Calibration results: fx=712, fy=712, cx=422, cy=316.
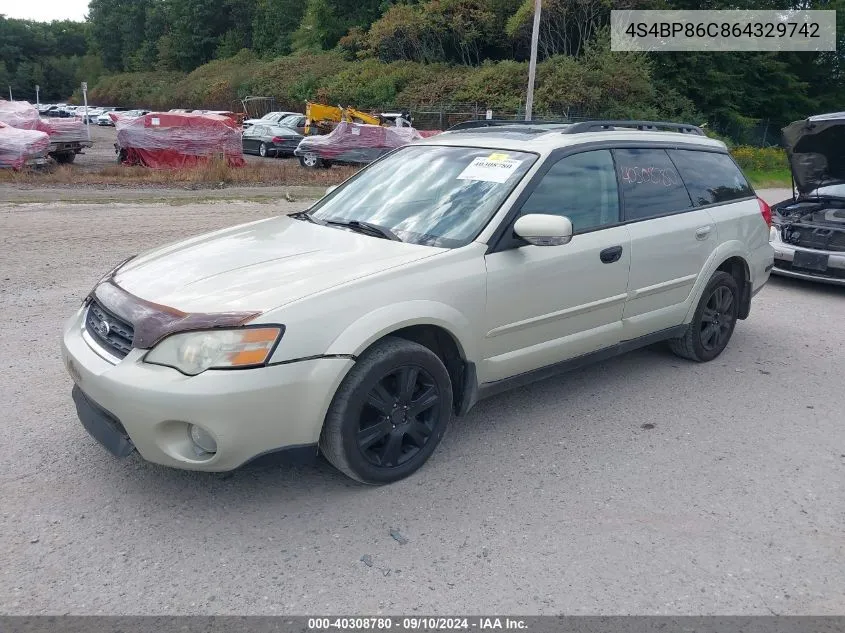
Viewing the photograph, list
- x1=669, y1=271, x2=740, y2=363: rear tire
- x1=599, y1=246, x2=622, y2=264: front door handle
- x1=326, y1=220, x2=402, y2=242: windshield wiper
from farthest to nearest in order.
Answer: x1=669, y1=271, x2=740, y2=363: rear tire → x1=599, y1=246, x2=622, y2=264: front door handle → x1=326, y1=220, x2=402, y2=242: windshield wiper

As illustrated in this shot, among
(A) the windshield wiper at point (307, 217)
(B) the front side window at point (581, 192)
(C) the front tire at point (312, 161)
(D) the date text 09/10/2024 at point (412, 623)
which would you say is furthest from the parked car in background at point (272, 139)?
(D) the date text 09/10/2024 at point (412, 623)

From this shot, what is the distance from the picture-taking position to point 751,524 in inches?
129

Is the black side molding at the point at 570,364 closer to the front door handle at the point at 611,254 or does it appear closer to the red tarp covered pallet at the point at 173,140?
the front door handle at the point at 611,254

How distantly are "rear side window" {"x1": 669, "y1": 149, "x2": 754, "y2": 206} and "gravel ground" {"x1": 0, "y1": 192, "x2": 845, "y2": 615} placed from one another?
56.4 inches

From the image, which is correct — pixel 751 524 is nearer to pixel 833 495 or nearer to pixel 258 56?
pixel 833 495

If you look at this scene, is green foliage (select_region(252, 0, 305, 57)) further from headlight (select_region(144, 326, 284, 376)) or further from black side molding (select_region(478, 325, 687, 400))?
headlight (select_region(144, 326, 284, 376))

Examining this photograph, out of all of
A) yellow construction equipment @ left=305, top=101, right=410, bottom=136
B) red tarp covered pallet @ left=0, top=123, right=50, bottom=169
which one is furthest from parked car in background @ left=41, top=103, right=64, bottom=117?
red tarp covered pallet @ left=0, top=123, right=50, bottom=169

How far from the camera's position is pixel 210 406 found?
2.90 m

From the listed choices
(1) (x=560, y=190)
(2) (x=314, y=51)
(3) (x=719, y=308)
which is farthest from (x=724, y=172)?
(2) (x=314, y=51)

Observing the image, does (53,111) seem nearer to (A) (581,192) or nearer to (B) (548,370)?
(A) (581,192)

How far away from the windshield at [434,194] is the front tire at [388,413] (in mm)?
711

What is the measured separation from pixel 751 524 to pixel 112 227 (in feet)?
32.0

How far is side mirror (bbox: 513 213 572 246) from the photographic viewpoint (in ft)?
12.0

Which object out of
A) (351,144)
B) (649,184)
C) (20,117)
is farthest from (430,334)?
(20,117)
